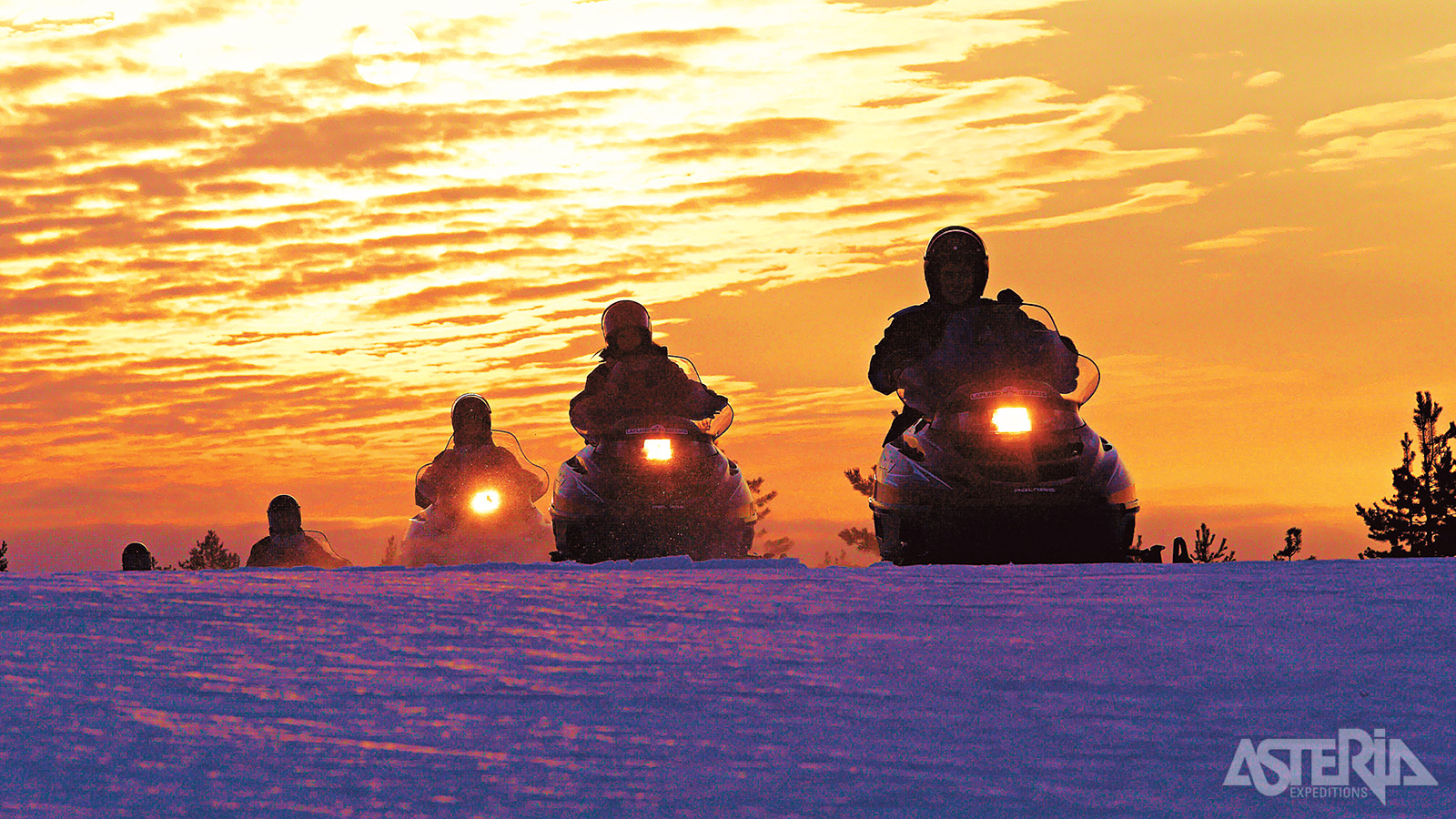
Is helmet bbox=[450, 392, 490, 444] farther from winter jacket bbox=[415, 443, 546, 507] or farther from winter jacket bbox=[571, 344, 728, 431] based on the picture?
winter jacket bbox=[571, 344, 728, 431]

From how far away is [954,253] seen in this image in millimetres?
12500

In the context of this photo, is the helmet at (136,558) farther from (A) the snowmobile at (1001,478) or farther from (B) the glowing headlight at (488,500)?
(A) the snowmobile at (1001,478)

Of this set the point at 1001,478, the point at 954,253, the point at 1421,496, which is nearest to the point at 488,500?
the point at 954,253

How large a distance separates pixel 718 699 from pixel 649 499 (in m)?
9.55

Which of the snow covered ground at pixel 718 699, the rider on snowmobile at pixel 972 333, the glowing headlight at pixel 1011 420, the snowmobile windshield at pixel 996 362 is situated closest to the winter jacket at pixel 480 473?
the rider on snowmobile at pixel 972 333

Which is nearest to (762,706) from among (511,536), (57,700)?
(57,700)

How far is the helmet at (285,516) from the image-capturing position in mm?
20281

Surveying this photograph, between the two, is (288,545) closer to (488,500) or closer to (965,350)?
(488,500)

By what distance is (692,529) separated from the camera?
14.0 m

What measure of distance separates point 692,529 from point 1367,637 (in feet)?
28.7

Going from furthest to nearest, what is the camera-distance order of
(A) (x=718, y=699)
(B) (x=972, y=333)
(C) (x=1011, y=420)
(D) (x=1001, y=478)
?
(B) (x=972, y=333) → (C) (x=1011, y=420) → (D) (x=1001, y=478) → (A) (x=718, y=699)

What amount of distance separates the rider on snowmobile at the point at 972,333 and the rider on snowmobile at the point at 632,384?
300 cm

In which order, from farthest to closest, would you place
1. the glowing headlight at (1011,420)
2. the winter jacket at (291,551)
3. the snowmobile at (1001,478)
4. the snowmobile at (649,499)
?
1. the winter jacket at (291,551)
2. the snowmobile at (649,499)
3. the glowing headlight at (1011,420)
4. the snowmobile at (1001,478)

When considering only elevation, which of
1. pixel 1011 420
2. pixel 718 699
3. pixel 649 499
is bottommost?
pixel 718 699
